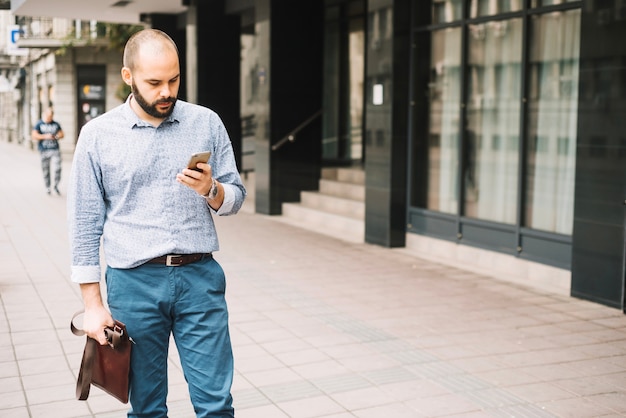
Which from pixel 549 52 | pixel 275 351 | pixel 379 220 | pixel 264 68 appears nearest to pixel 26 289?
pixel 275 351

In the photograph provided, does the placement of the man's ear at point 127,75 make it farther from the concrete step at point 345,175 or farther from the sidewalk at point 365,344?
the concrete step at point 345,175

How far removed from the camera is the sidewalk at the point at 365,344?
16.5 ft

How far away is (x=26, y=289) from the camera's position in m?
8.30

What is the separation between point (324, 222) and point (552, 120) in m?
4.81

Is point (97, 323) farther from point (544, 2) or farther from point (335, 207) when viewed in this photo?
point (335, 207)

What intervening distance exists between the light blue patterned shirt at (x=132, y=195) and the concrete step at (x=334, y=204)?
891 centimetres

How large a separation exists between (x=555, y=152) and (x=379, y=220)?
2925mm

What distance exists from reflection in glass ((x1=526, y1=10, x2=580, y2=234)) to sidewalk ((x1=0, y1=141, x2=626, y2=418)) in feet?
3.19

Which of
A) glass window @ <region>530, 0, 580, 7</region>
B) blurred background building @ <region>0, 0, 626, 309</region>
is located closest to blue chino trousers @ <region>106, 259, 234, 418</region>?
blurred background building @ <region>0, 0, 626, 309</region>

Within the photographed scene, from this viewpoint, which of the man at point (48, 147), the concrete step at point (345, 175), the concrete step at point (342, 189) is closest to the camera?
the concrete step at point (342, 189)

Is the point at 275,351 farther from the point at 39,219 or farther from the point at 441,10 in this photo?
the point at 39,219

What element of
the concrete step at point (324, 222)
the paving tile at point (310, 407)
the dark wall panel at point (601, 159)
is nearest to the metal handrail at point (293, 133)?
the concrete step at point (324, 222)

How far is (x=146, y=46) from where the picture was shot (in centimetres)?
315

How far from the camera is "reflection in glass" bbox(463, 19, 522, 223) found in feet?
31.3
